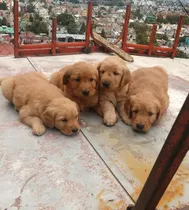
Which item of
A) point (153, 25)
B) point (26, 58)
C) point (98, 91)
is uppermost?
point (153, 25)

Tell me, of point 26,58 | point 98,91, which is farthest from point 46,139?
point 26,58

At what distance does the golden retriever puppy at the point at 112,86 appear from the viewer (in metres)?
3.36

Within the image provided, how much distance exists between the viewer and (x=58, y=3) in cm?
695

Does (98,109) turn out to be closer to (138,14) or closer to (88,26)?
(88,26)

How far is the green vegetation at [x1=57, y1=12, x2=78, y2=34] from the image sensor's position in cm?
725

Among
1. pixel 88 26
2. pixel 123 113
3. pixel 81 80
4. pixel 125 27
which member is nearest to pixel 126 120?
pixel 123 113

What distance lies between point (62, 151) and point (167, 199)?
3.75ft

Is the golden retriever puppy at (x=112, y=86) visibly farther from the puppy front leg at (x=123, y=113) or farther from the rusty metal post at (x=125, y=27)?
the rusty metal post at (x=125, y=27)

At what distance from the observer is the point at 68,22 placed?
7.39 m

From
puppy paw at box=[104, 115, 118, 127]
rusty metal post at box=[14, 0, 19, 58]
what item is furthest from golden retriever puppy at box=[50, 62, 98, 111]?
rusty metal post at box=[14, 0, 19, 58]

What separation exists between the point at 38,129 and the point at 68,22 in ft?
16.6

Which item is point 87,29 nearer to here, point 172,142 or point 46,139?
point 46,139

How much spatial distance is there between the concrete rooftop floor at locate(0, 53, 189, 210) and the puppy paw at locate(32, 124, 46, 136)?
1.9 inches

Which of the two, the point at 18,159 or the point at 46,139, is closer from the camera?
the point at 18,159
